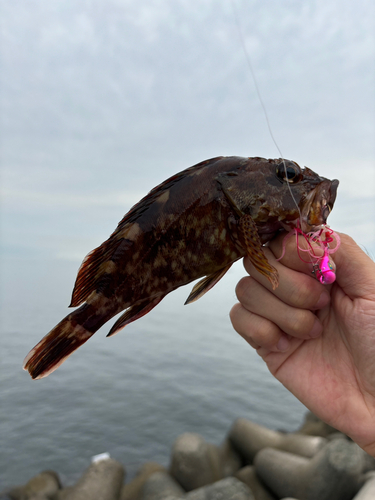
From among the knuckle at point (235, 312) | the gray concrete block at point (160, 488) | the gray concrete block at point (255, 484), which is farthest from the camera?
the gray concrete block at point (255, 484)

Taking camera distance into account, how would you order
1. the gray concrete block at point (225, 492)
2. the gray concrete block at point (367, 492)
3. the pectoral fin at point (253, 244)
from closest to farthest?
the pectoral fin at point (253, 244) < the gray concrete block at point (367, 492) < the gray concrete block at point (225, 492)

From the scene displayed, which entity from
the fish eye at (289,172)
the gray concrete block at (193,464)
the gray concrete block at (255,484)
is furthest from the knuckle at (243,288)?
the gray concrete block at (255,484)

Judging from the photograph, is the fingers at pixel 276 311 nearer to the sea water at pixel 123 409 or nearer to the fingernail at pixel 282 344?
the fingernail at pixel 282 344

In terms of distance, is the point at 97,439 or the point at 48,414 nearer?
the point at 97,439

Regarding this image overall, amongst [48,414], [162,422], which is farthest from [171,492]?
[48,414]

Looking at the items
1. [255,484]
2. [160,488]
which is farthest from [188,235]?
[255,484]

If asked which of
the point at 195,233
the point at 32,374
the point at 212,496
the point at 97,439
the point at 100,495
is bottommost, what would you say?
the point at 97,439

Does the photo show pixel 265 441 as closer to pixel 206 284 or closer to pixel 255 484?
pixel 255 484

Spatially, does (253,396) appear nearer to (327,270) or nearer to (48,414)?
(48,414)
